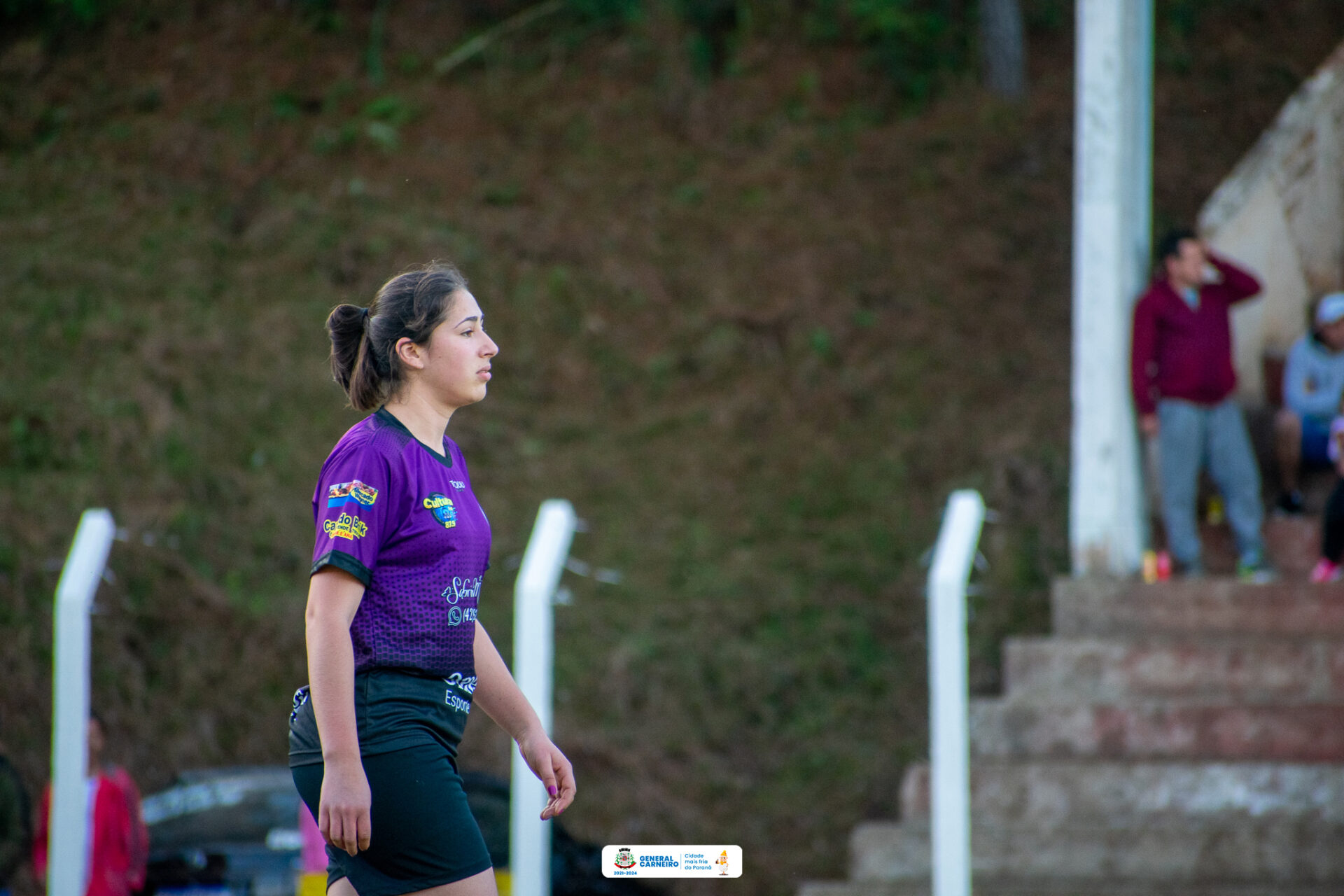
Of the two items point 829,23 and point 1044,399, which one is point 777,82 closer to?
point 829,23

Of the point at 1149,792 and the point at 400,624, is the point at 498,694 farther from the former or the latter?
the point at 1149,792

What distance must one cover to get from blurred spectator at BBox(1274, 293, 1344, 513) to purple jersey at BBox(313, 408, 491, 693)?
22.2ft

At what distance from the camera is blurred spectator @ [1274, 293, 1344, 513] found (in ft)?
28.3

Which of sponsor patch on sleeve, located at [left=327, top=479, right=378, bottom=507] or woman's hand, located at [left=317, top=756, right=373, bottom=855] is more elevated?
sponsor patch on sleeve, located at [left=327, top=479, right=378, bottom=507]

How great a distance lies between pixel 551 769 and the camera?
10.3 ft

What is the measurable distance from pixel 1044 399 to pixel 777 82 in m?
4.10

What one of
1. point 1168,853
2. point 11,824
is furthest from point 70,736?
point 1168,853

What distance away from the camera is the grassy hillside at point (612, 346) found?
9406 millimetres

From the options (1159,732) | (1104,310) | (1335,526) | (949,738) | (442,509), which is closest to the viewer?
(442,509)

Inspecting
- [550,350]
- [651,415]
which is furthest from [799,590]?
[550,350]

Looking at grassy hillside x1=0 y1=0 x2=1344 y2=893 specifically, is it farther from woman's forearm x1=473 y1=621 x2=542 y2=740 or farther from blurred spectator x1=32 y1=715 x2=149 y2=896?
woman's forearm x1=473 y1=621 x2=542 y2=740

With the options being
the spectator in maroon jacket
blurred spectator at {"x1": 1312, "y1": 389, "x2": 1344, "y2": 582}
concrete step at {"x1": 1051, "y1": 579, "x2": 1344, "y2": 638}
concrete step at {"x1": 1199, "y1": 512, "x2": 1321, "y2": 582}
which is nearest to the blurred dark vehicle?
concrete step at {"x1": 1051, "y1": 579, "x2": 1344, "y2": 638}

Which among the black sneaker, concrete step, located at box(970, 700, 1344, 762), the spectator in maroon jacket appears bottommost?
concrete step, located at box(970, 700, 1344, 762)

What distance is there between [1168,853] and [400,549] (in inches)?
203
